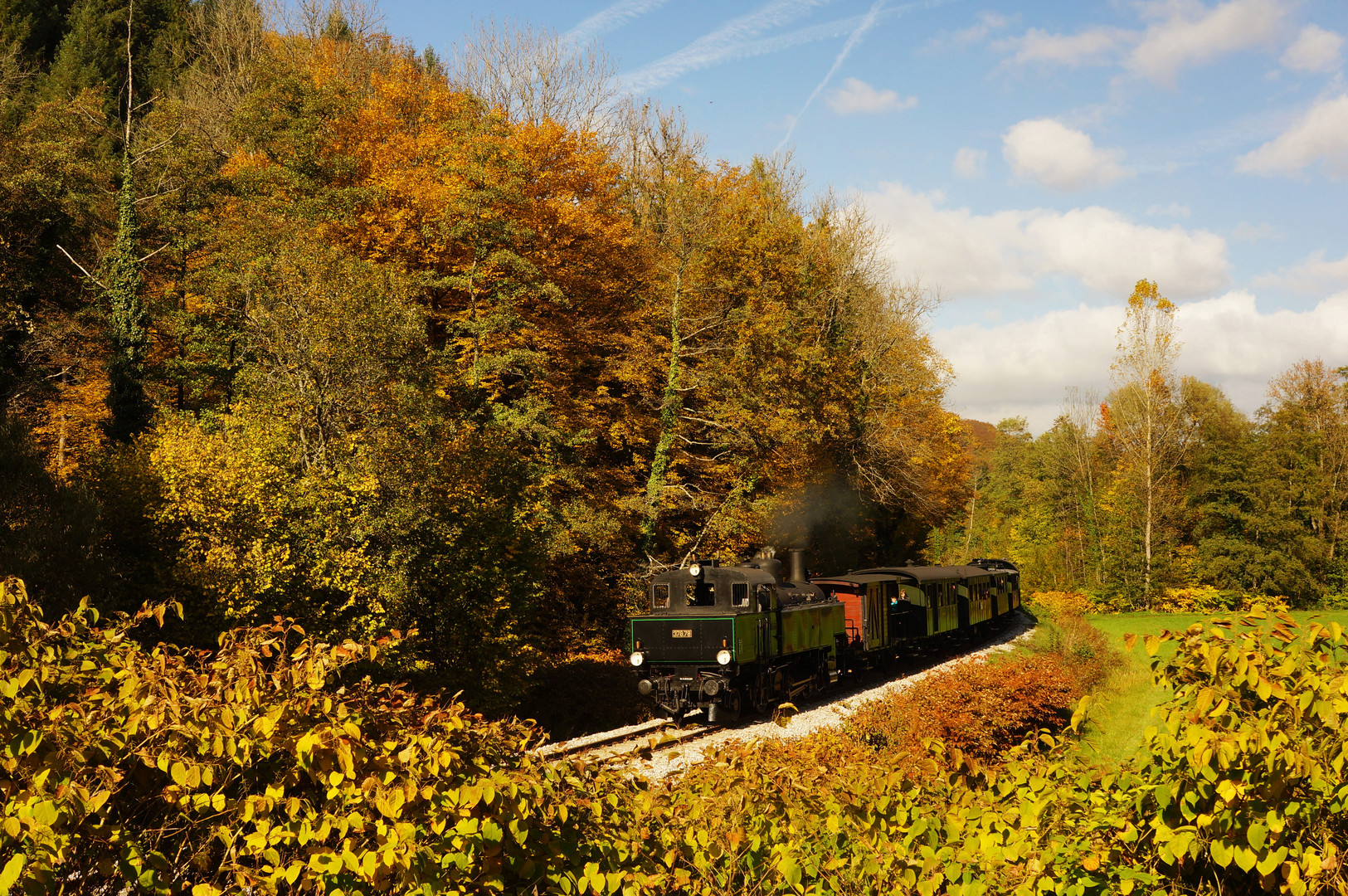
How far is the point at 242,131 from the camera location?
30.8 meters

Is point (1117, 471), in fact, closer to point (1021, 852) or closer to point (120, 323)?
point (120, 323)

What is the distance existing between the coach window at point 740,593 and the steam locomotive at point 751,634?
16mm

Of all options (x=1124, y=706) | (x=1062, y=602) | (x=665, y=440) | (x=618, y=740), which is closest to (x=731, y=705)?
(x=618, y=740)

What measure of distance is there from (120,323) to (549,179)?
14481 mm

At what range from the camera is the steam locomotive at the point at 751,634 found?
53.7ft

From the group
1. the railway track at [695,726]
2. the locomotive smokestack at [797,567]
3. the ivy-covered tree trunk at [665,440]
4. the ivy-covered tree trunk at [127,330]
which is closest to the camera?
the railway track at [695,726]

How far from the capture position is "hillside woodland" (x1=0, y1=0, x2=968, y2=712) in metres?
16.8

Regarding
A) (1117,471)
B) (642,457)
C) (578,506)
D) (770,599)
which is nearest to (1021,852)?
(770,599)

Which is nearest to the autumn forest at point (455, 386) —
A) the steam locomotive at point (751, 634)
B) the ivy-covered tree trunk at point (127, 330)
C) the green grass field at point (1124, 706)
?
the ivy-covered tree trunk at point (127, 330)

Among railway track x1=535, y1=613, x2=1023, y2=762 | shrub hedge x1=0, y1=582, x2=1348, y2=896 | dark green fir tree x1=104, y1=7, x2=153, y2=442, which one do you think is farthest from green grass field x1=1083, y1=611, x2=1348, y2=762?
dark green fir tree x1=104, y1=7, x2=153, y2=442

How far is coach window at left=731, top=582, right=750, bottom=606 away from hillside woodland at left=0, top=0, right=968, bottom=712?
194 inches

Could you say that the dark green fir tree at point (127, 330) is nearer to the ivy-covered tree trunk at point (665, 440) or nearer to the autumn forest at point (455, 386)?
the autumn forest at point (455, 386)

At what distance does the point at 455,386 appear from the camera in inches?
977

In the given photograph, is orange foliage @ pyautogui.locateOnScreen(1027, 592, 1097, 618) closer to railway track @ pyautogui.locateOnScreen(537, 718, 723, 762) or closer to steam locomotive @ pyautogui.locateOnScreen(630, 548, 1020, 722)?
steam locomotive @ pyautogui.locateOnScreen(630, 548, 1020, 722)
